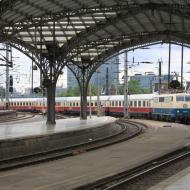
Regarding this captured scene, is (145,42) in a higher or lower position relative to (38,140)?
higher

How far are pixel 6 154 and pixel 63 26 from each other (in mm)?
22625

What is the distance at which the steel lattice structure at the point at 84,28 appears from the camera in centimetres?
3700

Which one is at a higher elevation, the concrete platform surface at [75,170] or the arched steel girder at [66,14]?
the arched steel girder at [66,14]

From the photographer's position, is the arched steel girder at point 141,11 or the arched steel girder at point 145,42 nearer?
the arched steel girder at point 141,11

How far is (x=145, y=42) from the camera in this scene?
52.1 meters

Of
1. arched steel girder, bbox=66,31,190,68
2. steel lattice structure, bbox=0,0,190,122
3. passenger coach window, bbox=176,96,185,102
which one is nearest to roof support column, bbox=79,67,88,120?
steel lattice structure, bbox=0,0,190,122

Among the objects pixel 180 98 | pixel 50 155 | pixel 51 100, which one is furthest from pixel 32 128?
pixel 180 98

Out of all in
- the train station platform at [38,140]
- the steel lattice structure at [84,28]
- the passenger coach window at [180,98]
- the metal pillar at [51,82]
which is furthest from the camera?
the passenger coach window at [180,98]

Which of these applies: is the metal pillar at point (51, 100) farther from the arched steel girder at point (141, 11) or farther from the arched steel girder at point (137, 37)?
the arched steel girder at point (137, 37)

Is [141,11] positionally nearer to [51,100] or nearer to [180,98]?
[51,100]

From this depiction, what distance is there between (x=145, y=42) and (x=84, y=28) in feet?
30.6

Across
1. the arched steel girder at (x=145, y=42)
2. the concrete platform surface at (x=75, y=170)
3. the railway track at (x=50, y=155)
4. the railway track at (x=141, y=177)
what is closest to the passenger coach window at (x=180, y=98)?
the arched steel girder at (x=145, y=42)

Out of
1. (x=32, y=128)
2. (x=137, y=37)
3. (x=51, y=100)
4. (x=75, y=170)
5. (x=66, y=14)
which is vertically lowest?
(x=75, y=170)

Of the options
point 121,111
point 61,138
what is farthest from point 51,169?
point 121,111
